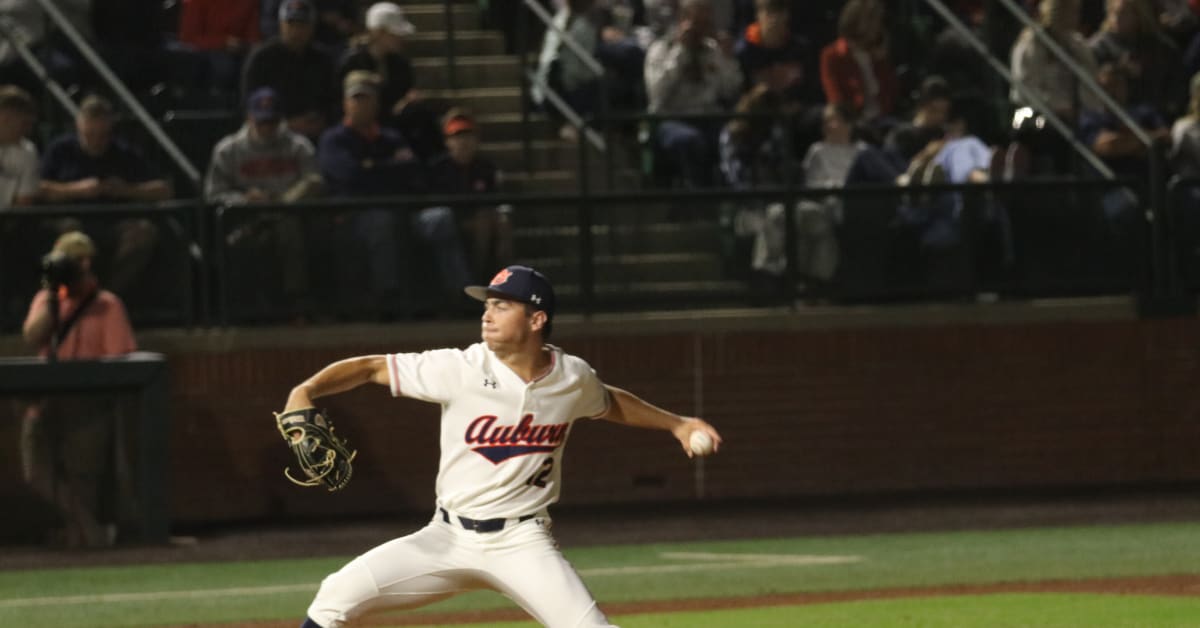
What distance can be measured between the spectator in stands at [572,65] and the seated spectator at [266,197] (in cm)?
261

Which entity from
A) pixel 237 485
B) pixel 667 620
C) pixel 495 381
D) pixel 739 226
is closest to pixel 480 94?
pixel 739 226

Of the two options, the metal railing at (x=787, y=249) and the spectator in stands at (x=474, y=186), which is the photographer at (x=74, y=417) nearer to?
the metal railing at (x=787, y=249)

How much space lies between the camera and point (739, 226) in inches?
584

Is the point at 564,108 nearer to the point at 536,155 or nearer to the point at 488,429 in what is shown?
the point at 536,155

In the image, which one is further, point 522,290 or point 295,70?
point 295,70

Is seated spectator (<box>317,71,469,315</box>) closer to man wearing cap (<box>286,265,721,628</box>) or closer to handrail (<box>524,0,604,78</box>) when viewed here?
handrail (<box>524,0,604,78</box>)

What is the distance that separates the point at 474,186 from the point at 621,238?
45.1 inches

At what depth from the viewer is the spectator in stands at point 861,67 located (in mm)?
15680

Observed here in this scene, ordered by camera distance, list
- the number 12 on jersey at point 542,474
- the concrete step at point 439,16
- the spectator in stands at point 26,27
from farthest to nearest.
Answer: the concrete step at point 439,16 < the spectator in stands at point 26,27 < the number 12 on jersey at point 542,474

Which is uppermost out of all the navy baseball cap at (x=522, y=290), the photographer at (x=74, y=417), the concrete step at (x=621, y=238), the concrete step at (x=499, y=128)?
the concrete step at (x=499, y=128)

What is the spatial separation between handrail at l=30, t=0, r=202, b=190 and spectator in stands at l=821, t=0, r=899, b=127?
4.94 meters

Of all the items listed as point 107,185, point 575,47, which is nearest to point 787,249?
point 575,47

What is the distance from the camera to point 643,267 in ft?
48.6

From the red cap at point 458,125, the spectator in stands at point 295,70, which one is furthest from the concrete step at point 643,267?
the spectator in stands at point 295,70
